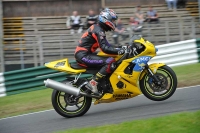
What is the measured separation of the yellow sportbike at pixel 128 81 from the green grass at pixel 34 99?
1655mm

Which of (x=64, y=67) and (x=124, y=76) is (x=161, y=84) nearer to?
(x=124, y=76)

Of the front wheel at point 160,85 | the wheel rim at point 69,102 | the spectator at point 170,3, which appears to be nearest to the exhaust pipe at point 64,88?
the wheel rim at point 69,102

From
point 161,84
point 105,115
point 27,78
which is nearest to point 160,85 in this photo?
point 161,84

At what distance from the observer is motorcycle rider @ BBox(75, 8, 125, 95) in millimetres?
8234

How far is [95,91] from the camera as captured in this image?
27.3 feet

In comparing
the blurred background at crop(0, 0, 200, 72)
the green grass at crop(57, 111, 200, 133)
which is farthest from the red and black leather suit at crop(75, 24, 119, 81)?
the blurred background at crop(0, 0, 200, 72)

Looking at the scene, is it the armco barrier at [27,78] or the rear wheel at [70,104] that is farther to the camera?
the armco barrier at [27,78]

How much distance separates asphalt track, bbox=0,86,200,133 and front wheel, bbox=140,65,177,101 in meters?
0.18

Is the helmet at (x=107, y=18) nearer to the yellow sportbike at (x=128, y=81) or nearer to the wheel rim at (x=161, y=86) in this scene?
the yellow sportbike at (x=128, y=81)

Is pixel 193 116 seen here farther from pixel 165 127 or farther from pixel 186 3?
pixel 186 3

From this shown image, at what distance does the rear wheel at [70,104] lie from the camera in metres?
8.30

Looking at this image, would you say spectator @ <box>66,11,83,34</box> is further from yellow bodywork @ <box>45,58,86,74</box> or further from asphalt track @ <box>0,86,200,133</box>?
yellow bodywork @ <box>45,58,86,74</box>

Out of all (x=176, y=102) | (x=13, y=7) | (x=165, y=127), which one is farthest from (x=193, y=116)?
(x=13, y=7)

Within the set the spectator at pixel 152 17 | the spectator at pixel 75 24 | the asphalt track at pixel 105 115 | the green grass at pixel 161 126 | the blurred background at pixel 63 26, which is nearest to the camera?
the green grass at pixel 161 126
